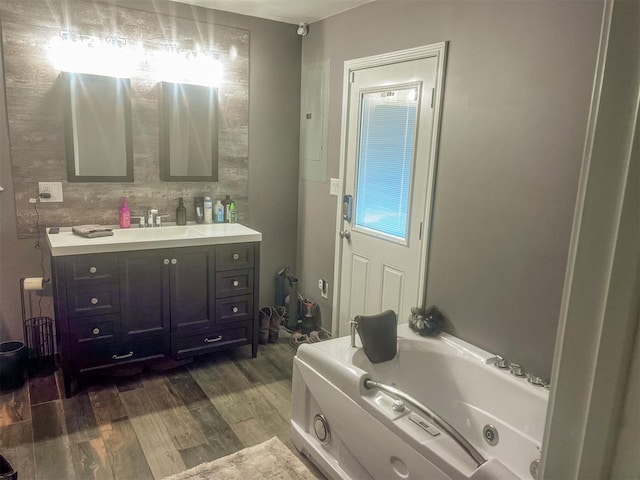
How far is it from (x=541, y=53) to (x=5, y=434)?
3.27 m

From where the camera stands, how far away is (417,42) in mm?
2730

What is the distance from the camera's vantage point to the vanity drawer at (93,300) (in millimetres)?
2752

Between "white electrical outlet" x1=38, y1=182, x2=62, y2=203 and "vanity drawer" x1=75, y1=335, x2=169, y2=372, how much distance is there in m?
1.02

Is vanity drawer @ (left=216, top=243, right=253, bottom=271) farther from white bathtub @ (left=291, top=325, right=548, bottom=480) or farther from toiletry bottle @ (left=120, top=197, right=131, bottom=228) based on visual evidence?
white bathtub @ (left=291, top=325, right=548, bottom=480)

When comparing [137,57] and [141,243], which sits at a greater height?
[137,57]

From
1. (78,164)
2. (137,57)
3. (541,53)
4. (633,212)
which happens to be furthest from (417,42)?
(633,212)

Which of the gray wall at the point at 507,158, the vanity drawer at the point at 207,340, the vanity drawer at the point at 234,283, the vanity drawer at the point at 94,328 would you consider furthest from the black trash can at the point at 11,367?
the gray wall at the point at 507,158

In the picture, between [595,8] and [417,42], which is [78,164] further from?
[595,8]

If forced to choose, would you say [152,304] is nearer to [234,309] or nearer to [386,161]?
[234,309]

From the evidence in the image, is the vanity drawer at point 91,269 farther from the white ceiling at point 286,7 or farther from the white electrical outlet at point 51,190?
the white ceiling at point 286,7

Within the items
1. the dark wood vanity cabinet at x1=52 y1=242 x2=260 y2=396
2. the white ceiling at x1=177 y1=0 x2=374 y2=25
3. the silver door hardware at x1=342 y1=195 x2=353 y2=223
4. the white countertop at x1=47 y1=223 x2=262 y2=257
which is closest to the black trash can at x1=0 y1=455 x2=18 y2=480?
the dark wood vanity cabinet at x1=52 y1=242 x2=260 y2=396

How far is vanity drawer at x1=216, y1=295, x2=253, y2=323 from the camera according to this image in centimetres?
326

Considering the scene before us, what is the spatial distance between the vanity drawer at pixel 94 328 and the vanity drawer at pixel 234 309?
0.67m

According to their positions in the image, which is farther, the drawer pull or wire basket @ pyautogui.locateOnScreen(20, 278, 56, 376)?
wire basket @ pyautogui.locateOnScreen(20, 278, 56, 376)
